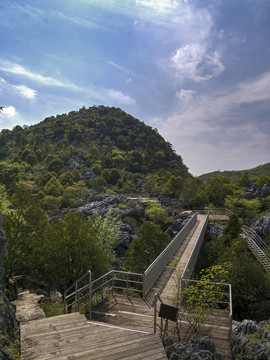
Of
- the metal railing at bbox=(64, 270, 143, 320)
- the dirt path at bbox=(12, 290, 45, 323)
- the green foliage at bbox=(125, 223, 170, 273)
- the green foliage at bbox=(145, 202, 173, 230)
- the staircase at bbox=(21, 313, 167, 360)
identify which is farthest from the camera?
the green foliage at bbox=(145, 202, 173, 230)

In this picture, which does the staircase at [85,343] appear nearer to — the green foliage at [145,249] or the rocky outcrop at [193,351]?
the rocky outcrop at [193,351]

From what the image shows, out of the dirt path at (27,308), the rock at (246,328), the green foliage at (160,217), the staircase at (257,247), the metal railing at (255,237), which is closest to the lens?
the dirt path at (27,308)

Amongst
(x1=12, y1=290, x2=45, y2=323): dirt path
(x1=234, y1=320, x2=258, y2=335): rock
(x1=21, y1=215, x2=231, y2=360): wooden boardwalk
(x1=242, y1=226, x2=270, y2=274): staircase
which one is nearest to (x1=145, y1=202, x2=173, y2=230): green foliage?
(x1=242, y1=226, x2=270, y2=274): staircase

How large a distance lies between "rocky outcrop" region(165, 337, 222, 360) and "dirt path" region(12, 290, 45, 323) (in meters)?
6.16

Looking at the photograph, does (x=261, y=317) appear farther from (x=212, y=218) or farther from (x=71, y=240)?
(x=212, y=218)

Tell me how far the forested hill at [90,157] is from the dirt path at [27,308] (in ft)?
149

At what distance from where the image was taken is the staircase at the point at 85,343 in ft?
17.7

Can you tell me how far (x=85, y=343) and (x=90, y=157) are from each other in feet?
303

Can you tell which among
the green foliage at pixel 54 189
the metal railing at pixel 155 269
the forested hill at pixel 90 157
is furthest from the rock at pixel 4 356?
the green foliage at pixel 54 189

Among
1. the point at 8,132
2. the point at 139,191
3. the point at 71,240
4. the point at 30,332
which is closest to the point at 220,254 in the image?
Answer: the point at 71,240

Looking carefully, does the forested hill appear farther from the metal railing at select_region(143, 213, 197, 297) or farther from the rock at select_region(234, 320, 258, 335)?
the rock at select_region(234, 320, 258, 335)

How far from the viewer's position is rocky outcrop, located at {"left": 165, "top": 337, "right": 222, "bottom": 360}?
568 cm

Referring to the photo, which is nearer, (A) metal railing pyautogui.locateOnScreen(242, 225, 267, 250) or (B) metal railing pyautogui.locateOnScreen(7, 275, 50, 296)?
(B) metal railing pyautogui.locateOnScreen(7, 275, 50, 296)

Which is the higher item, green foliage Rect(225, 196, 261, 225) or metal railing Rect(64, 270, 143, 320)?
green foliage Rect(225, 196, 261, 225)
